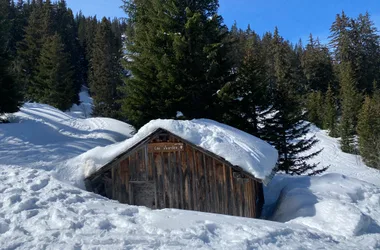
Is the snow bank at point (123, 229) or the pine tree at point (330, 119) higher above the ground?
the pine tree at point (330, 119)

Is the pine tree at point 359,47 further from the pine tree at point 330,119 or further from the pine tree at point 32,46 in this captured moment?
the pine tree at point 32,46

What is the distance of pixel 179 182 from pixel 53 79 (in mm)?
28678

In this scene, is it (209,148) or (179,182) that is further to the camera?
(179,182)

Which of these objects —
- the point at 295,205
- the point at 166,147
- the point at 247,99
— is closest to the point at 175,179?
the point at 166,147

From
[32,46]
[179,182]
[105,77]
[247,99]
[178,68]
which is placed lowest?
[179,182]

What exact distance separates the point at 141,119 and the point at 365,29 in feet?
165

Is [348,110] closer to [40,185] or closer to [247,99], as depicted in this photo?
[247,99]

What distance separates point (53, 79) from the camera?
3669cm

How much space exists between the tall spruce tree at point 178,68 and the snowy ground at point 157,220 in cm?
596

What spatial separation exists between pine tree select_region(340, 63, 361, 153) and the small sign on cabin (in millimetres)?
31384

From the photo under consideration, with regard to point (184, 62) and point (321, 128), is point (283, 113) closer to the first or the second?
point (184, 62)

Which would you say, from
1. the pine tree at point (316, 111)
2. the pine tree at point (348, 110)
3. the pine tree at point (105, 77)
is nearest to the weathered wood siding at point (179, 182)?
the pine tree at point (105, 77)

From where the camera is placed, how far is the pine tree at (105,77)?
3862cm

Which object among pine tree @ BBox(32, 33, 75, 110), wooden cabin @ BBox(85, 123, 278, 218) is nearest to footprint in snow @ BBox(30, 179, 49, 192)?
wooden cabin @ BBox(85, 123, 278, 218)
